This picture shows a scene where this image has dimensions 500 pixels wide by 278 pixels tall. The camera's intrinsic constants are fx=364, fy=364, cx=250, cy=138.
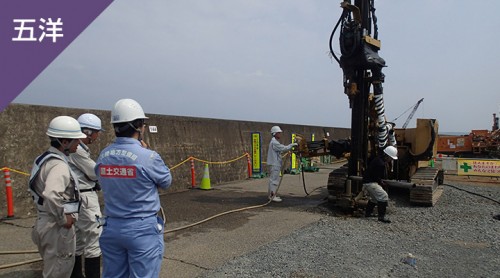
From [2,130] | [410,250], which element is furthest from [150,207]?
[2,130]

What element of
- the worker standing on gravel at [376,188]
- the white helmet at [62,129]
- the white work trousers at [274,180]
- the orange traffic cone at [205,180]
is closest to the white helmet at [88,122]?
the white helmet at [62,129]

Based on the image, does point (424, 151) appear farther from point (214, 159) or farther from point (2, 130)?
point (2, 130)

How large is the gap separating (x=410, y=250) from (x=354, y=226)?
1450 mm

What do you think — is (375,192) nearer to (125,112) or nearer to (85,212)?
(85,212)

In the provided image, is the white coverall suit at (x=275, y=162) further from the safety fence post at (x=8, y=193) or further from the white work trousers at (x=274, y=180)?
the safety fence post at (x=8, y=193)

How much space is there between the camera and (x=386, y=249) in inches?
223

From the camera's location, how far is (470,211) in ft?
28.3

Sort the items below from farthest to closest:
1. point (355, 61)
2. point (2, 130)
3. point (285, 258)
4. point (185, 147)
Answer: point (185, 147) → point (355, 61) → point (2, 130) → point (285, 258)

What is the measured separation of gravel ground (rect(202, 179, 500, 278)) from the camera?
15.4 feet

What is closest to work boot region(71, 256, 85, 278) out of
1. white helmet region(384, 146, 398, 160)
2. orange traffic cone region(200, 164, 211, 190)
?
white helmet region(384, 146, 398, 160)

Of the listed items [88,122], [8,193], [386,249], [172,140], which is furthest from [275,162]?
[88,122]

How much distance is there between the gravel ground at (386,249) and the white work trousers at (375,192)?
0.47 metres

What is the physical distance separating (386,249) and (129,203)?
4.36m

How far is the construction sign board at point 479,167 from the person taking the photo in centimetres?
1379
